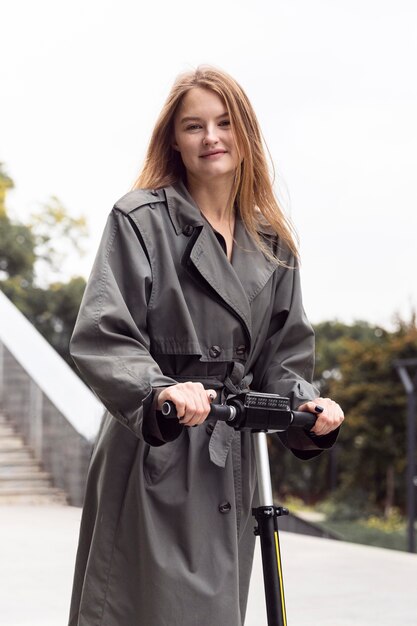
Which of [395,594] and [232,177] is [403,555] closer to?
[395,594]

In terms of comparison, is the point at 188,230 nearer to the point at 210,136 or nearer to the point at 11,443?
the point at 210,136

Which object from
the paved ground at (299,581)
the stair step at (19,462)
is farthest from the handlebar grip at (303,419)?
the stair step at (19,462)

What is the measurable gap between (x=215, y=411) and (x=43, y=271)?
36926 mm

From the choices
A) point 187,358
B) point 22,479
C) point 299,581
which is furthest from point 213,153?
point 22,479

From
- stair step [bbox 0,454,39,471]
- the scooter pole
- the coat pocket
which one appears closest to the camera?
the scooter pole

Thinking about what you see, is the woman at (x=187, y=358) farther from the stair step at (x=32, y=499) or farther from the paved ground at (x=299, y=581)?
the stair step at (x=32, y=499)

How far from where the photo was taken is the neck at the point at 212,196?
2.53 m

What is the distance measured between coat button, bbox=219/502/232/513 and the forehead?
2.81 feet

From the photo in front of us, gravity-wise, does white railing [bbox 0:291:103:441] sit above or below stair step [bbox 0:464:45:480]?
above

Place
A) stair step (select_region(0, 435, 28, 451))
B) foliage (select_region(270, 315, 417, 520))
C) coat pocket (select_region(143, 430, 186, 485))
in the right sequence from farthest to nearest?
foliage (select_region(270, 315, 417, 520)), stair step (select_region(0, 435, 28, 451)), coat pocket (select_region(143, 430, 186, 485))

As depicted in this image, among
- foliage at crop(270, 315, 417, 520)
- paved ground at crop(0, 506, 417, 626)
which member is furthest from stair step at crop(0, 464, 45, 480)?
foliage at crop(270, 315, 417, 520)

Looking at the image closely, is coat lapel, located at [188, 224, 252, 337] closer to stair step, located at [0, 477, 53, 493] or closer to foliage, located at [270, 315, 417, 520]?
stair step, located at [0, 477, 53, 493]

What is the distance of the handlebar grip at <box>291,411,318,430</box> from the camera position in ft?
7.14

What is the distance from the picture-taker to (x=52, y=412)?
10891 mm
